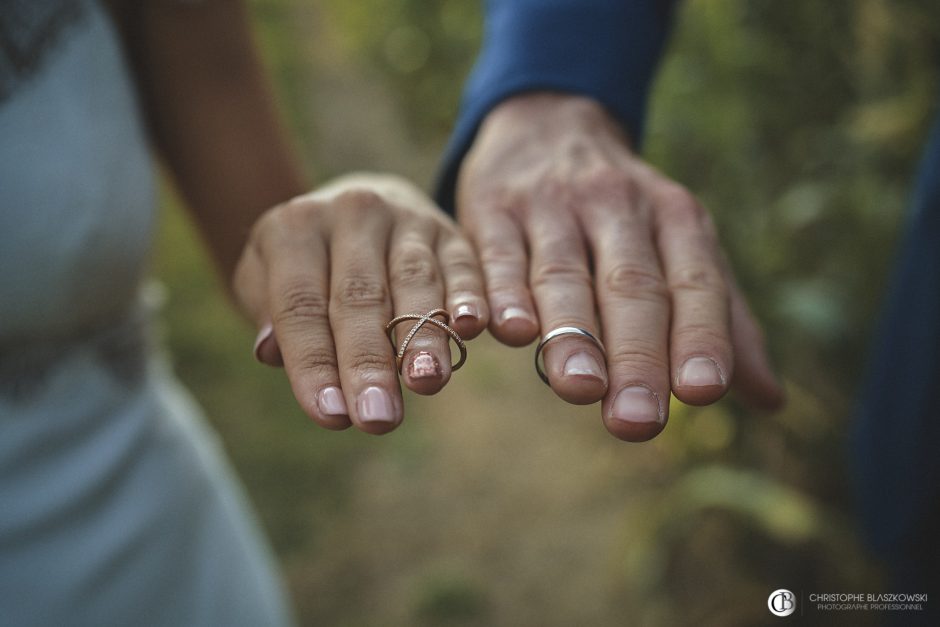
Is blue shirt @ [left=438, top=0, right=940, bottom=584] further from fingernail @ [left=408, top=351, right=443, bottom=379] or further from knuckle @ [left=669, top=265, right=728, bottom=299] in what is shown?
fingernail @ [left=408, top=351, right=443, bottom=379]

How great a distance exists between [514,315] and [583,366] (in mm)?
146

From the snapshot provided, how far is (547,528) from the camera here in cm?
281

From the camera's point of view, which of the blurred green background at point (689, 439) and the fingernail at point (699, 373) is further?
the blurred green background at point (689, 439)

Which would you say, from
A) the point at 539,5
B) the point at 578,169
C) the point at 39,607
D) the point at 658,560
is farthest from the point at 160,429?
the point at 658,560

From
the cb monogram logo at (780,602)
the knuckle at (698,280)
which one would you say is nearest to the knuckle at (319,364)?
the knuckle at (698,280)

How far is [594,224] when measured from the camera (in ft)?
3.85

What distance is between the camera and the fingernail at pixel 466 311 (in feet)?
3.28

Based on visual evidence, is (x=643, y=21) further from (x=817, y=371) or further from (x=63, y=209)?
(x=817, y=371)

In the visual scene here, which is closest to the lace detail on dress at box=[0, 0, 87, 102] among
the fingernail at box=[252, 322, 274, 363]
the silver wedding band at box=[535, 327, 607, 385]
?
the fingernail at box=[252, 322, 274, 363]

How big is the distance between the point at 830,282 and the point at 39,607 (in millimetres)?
2097

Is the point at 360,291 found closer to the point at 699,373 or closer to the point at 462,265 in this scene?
the point at 462,265

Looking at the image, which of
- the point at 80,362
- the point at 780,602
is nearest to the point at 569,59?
the point at 80,362

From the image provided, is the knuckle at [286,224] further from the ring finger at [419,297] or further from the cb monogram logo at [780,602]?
the cb monogram logo at [780,602]

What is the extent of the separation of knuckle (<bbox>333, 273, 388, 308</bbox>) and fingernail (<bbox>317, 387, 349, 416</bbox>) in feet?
0.43
